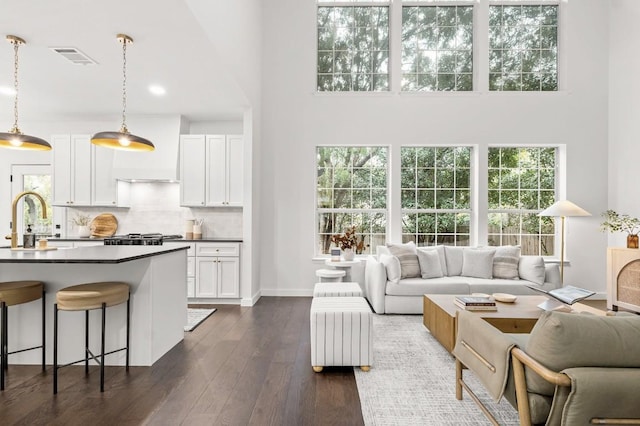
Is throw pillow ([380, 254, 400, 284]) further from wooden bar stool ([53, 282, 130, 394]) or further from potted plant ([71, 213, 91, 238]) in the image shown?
potted plant ([71, 213, 91, 238])

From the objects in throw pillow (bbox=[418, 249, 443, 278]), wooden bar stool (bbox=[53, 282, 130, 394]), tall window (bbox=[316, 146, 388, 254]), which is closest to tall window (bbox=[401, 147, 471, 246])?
tall window (bbox=[316, 146, 388, 254])

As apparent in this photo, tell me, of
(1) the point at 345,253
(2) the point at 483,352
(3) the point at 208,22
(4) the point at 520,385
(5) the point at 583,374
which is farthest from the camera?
(1) the point at 345,253

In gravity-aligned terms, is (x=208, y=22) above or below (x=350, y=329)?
above

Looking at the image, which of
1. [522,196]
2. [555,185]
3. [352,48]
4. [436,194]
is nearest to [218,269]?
[436,194]

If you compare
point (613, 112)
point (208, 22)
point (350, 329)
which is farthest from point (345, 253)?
point (613, 112)

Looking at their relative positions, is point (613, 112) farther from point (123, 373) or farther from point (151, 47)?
point (123, 373)

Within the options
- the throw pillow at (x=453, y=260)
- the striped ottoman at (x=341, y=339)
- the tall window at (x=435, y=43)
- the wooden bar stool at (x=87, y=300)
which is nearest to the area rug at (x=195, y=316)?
the wooden bar stool at (x=87, y=300)

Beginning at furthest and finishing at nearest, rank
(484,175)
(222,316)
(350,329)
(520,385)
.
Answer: (484,175), (222,316), (350,329), (520,385)

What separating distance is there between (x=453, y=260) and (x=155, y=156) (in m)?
4.56

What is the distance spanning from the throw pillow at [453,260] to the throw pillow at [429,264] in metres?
0.24

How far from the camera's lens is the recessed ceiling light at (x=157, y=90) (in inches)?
181

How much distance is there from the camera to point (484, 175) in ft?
19.6

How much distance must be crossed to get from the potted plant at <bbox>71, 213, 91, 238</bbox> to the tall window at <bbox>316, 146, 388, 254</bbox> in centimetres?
352

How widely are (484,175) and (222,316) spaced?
4383mm
